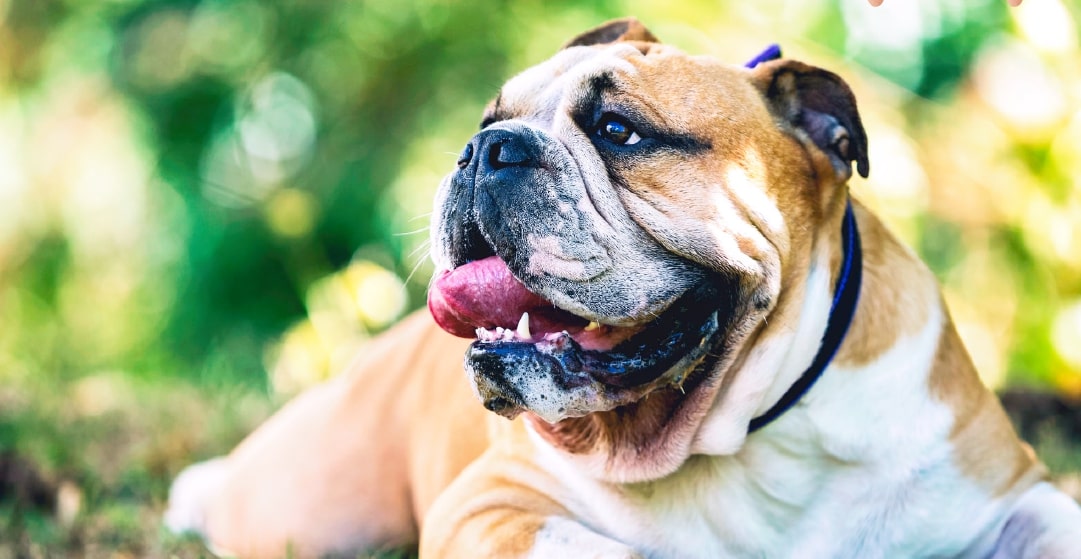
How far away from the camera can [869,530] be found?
267 cm

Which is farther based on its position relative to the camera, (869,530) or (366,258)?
(366,258)

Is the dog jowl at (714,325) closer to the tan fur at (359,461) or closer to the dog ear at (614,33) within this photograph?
the dog ear at (614,33)

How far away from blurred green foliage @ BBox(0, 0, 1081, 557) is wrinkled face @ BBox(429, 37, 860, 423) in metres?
3.44

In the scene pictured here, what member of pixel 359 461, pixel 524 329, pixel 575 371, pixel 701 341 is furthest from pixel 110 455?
pixel 701 341

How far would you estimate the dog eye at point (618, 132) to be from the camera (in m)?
2.58

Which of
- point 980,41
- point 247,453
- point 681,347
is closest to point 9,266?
point 247,453

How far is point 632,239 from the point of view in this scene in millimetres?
2473

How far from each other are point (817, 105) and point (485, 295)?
96 cm

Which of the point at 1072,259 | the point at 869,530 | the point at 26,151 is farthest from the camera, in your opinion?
the point at 26,151

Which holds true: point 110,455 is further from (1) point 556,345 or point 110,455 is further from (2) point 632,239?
(2) point 632,239

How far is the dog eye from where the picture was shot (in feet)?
8.46

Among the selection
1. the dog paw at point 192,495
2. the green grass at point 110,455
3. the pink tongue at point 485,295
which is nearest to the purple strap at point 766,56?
the pink tongue at point 485,295

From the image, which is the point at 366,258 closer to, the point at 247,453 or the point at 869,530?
the point at 247,453

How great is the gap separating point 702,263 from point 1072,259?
451 centimetres
